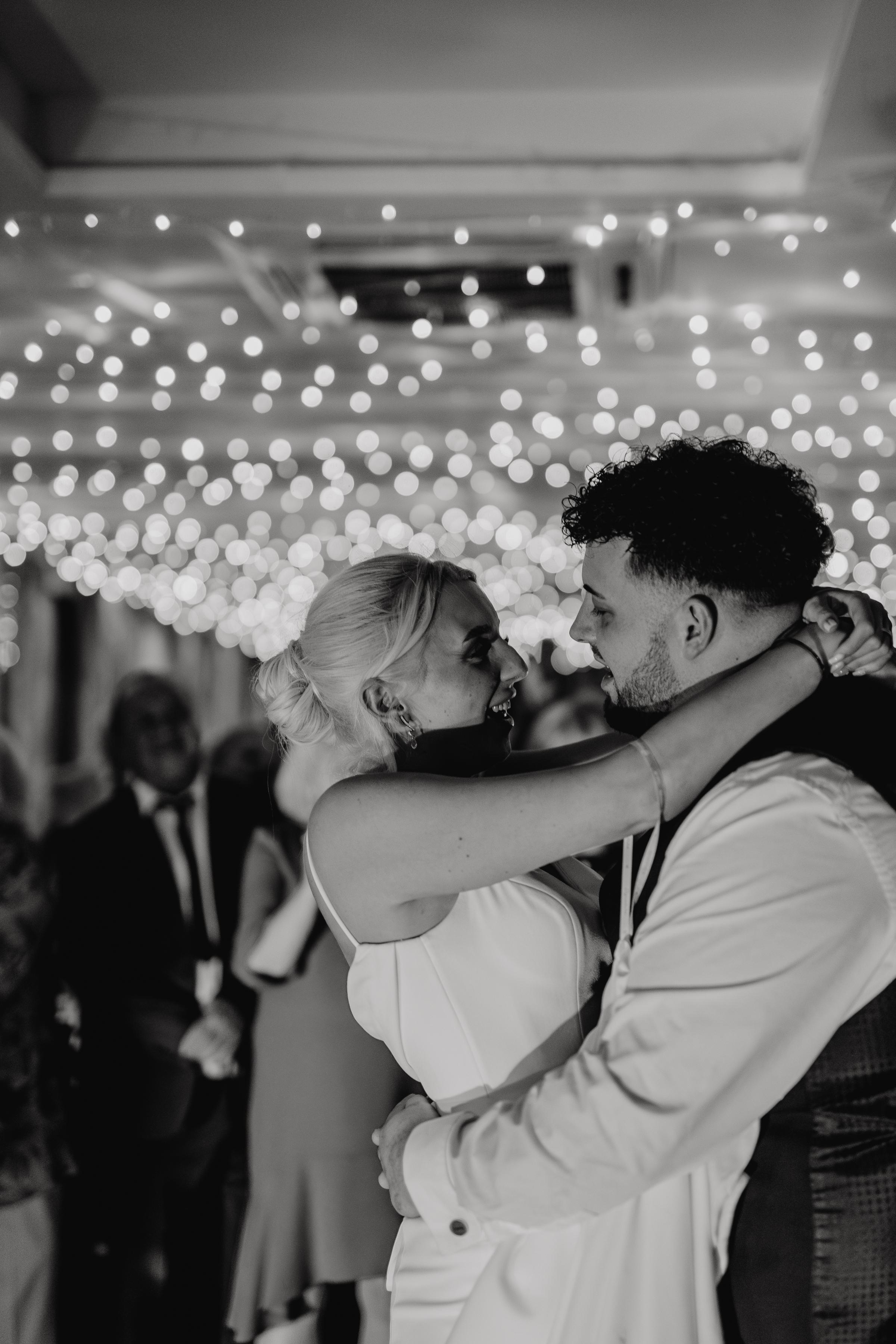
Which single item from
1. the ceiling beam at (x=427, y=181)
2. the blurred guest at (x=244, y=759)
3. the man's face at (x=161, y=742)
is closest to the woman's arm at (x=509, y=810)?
the ceiling beam at (x=427, y=181)

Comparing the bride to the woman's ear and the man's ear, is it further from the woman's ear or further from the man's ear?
the man's ear

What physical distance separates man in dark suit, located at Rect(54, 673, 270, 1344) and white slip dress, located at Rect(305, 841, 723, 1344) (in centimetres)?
246

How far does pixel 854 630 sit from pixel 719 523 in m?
0.22

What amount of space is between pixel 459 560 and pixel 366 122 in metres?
5.55

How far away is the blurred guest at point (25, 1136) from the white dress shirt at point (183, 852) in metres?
0.96

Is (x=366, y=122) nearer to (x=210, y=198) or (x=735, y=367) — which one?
(x=210, y=198)

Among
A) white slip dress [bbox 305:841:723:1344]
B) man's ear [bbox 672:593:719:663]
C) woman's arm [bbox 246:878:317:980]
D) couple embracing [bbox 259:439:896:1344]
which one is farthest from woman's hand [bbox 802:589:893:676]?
woman's arm [bbox 246:878:317:980]

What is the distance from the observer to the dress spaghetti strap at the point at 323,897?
1.81 m

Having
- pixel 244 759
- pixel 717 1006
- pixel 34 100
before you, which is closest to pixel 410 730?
pixel 717 1006

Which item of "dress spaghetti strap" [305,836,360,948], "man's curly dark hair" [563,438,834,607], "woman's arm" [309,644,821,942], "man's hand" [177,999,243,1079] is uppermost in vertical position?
"man's curly dark hair" [563,438,834,607]

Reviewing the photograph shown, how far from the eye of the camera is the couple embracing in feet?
4.21

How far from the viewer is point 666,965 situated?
1.29 m

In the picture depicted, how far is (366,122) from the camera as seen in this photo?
3.34 m

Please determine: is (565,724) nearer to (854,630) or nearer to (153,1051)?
(153,1051)
